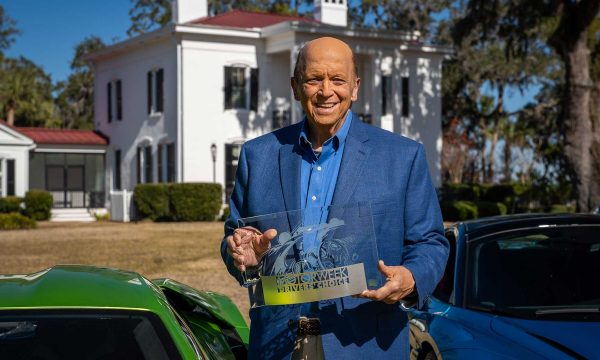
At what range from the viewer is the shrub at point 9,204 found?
3150 centimetres

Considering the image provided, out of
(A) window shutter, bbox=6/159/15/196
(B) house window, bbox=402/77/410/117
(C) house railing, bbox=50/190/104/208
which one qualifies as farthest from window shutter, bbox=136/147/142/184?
(B) house window, bbox=402/77/410/117

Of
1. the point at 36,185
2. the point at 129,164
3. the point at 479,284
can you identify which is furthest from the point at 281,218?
the point at 36,185

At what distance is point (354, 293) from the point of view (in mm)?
2531

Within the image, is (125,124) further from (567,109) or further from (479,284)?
(479,284)

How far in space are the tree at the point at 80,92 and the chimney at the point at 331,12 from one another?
26.8 meters

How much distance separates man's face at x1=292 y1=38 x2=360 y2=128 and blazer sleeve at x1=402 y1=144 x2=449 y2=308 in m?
0.32

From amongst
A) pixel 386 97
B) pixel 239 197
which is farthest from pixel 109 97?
pixel 239 197

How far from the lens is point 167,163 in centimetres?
3278

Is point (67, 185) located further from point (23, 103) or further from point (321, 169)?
point (321, 169)

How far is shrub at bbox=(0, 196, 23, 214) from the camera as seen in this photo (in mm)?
31500

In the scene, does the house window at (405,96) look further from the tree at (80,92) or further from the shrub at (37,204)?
the tree at (80,92)

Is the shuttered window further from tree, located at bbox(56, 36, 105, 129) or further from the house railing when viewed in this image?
tree, located at bbox(56, 36, 105, 129)

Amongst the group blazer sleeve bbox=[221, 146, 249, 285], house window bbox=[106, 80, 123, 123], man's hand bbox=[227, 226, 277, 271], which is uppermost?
house window bbox=[106, 80, 123, 123]

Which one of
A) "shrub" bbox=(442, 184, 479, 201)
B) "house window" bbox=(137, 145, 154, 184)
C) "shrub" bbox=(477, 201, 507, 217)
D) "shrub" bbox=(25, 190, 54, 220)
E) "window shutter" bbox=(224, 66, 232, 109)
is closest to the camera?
"shrub" bbox=(477, 201, 507, 217)
